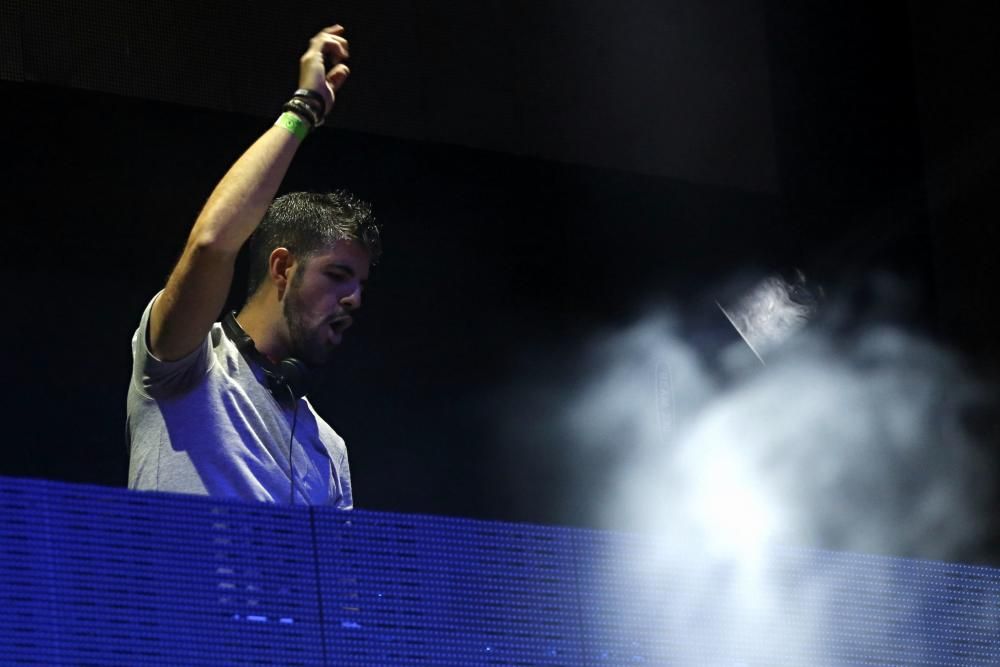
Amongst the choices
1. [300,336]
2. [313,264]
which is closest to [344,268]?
[313,264]

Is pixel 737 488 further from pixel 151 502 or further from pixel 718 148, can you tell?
pixel 151 502

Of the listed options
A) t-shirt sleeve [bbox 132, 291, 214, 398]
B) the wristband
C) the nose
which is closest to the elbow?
t-shirt sleeve [bbox 132, 291, 214, 398]

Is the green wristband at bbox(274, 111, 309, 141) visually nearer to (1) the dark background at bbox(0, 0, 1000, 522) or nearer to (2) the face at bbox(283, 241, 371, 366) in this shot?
(2) the face at bbox(283, 241, 371, 366)

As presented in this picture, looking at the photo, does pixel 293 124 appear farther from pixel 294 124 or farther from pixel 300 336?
pixel 300 336

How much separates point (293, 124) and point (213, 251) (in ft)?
0.80

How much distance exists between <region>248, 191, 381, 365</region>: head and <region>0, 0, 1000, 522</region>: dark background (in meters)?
1.22

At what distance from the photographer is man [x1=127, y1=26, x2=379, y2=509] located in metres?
1.89

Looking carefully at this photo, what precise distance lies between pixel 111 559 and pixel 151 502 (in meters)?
0.07

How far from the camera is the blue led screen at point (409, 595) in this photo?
151cm

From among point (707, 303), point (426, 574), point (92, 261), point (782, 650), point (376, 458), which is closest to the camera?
point (426, 574)

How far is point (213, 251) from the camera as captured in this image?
1.86 meters

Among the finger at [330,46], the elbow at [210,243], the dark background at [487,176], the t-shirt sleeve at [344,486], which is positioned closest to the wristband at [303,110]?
the finger at [330,46]

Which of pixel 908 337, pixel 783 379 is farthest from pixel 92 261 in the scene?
pixel 908 337

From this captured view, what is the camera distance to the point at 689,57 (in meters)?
4.39
